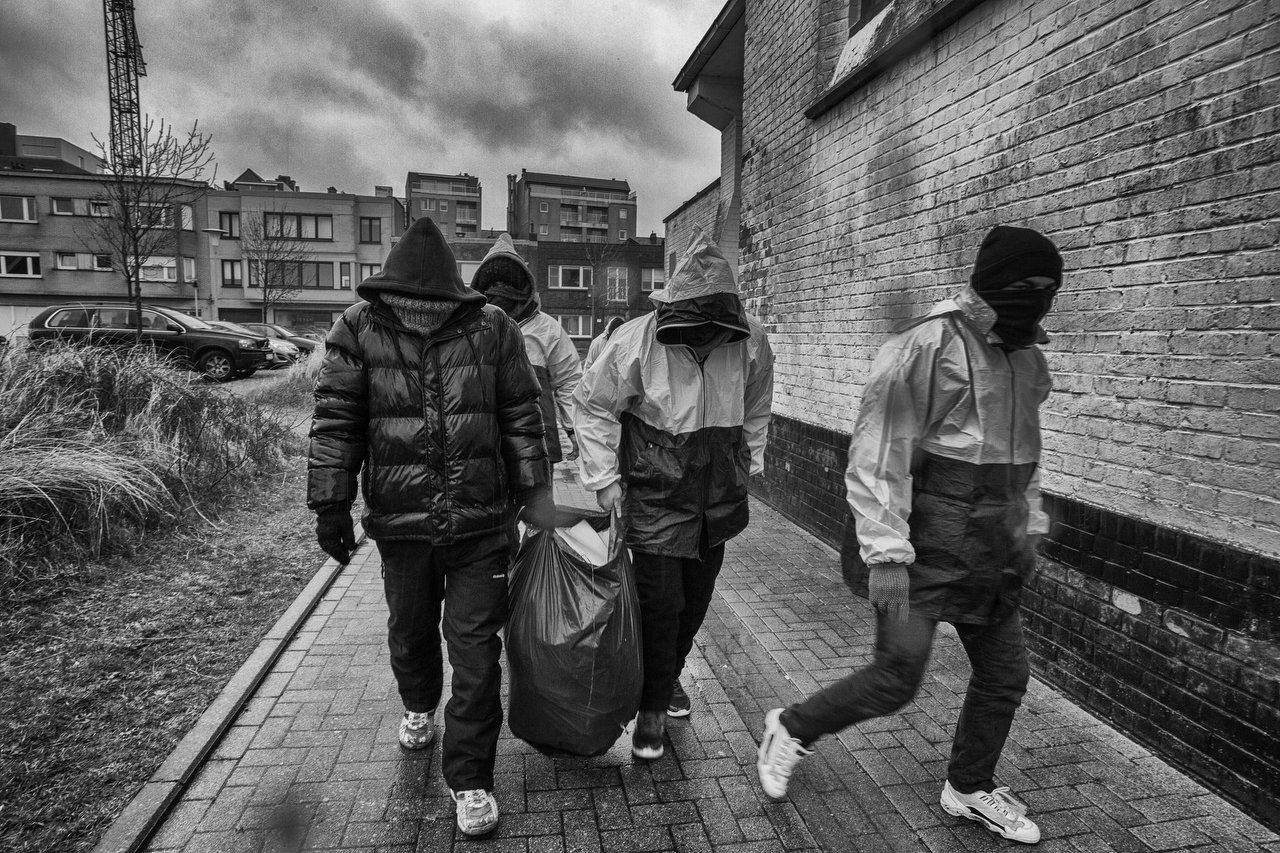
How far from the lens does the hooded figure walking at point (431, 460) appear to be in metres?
2.55

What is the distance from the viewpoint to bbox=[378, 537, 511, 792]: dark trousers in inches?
101

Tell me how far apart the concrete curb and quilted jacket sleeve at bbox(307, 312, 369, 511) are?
1177 mm

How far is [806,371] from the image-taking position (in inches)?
265

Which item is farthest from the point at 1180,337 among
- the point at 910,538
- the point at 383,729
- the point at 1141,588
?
the point at 383,729

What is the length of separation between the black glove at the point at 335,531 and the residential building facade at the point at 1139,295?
3.21 meters

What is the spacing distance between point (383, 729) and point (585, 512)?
135cm

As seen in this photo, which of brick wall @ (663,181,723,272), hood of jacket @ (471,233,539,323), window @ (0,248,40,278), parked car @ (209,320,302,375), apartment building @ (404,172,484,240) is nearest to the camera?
hood of jacket @ (471,233,539,323)

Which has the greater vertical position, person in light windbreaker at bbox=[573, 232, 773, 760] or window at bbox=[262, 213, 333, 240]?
window at bbox=[262, 213, 333, 240]

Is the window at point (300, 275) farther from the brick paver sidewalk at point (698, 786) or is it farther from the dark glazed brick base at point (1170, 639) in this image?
the dark glazed brick base at point (1170, 639)

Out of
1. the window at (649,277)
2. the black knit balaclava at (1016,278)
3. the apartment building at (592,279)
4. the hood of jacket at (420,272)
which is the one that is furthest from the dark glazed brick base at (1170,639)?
the window at (649,277)

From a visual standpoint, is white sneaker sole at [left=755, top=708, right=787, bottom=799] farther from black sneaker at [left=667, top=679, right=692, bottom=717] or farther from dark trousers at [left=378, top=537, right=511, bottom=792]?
dark trousers at [left=378, top=537, right=511, bottom=792]

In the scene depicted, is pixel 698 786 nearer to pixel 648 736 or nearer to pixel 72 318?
pixel 648 736

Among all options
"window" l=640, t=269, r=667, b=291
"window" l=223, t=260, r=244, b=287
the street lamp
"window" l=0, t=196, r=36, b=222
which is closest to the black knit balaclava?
"window" l=640, t=269, r=667, b=291

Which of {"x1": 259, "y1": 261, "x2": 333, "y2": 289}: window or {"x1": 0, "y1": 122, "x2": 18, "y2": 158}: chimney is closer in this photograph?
{"x1": 259, "y1": 261, "x2": 333, "y2": 289}: window
